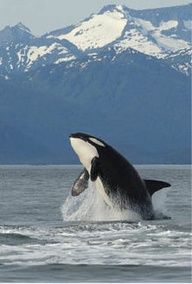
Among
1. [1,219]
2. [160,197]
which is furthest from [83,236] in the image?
[1,219]

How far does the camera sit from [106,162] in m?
25.6

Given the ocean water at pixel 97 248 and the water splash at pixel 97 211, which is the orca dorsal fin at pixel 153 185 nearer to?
the water splash at pixel 97 211

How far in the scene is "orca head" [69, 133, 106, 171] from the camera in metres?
25.5

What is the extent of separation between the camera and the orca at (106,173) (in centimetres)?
2552

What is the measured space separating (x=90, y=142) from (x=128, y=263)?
839cm

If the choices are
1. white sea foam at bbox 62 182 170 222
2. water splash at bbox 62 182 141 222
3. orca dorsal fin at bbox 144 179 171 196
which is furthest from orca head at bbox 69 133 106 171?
orca dorsal fin at bbox 144 179 171 196

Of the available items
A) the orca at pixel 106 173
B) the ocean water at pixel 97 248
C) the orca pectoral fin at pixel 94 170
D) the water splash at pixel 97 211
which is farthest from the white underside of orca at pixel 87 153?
the ocean water at pixel 97 248

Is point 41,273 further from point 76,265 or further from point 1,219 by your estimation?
point 1,219

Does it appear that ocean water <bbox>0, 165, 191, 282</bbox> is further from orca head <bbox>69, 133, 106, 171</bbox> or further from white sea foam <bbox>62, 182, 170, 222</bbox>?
orca head <bbox>69, 133, 106, 171</bbox>

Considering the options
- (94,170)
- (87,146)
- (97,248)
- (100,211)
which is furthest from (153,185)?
(97,248)

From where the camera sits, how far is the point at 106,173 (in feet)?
84.1

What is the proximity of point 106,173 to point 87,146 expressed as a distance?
3.21 feet

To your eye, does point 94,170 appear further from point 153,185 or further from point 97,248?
point 97,248

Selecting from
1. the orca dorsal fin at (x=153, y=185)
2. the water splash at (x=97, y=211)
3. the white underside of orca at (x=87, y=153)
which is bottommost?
the water splash at (x=97, y=211)
